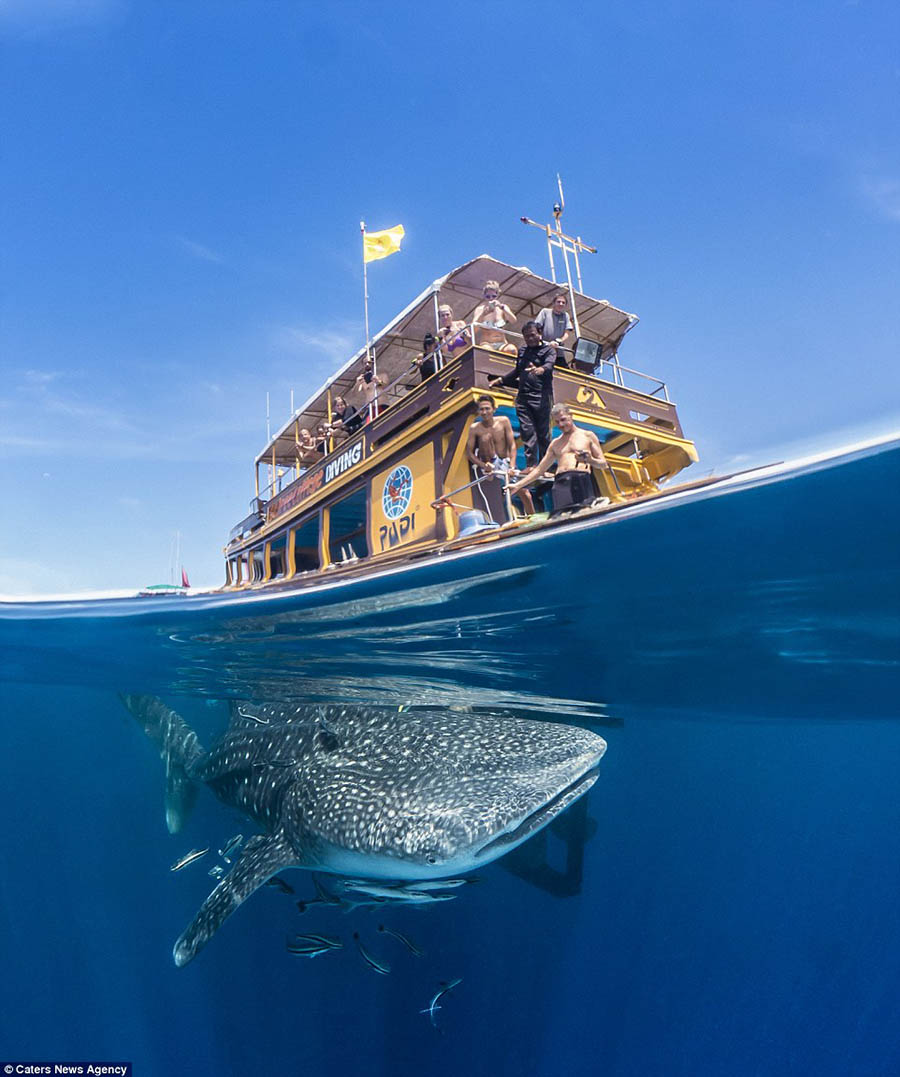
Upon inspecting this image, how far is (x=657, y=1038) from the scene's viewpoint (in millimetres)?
17312

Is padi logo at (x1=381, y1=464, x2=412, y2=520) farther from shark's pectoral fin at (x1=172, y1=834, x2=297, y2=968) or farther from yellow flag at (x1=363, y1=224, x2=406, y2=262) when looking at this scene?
yellow flag at (x1=363, y1=224, x2=406, y2=262)

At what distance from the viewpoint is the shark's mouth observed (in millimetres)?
4090

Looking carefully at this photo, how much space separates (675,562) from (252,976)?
12.7m

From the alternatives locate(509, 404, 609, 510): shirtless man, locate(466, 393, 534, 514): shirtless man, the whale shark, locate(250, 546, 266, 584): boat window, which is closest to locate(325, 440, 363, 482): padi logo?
locate(466, 393, 534, 514): shirtless man

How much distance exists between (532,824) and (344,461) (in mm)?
8863

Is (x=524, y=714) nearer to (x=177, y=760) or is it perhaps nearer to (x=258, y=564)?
(x=177, y=760)

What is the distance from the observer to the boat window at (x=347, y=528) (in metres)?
12.5

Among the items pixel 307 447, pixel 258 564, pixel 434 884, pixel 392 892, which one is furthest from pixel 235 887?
pixel 258 564

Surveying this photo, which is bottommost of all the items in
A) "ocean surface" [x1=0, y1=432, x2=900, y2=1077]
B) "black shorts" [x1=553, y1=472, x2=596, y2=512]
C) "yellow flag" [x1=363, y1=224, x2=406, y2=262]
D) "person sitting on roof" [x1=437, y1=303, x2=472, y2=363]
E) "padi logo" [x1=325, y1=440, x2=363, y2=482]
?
"ocean surface" [x1=0, y1=432, x2=900, y2=1077]

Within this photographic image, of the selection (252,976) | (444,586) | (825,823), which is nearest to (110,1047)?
(252,976)

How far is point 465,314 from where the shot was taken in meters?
13.0

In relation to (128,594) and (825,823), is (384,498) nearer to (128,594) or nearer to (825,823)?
(128,594)

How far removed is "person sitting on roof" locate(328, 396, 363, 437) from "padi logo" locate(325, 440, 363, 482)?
4.01ft

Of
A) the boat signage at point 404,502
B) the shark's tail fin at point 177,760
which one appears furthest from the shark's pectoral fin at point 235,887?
the boat signage at point 404,502
